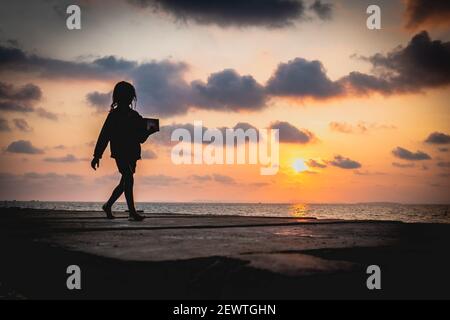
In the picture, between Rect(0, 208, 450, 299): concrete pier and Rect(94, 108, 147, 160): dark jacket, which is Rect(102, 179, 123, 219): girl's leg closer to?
Rect(94, 108, 147, 160): dark jacket

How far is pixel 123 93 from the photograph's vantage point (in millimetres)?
7863

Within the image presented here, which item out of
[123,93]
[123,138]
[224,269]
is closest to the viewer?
[224,269]

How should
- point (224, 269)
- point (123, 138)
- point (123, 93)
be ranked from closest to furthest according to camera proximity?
point (224, 269), point (123, 138), point (123, 93)

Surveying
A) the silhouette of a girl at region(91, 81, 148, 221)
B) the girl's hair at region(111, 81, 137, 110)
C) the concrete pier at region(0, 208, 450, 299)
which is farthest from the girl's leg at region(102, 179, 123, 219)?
the concrete pier at region(0, 208, 450, 299)

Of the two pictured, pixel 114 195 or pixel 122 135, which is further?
pixel 114 195

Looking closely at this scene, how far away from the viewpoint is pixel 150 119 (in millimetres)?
7738

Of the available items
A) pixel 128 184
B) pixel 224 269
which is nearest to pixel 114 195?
pixel 128 184

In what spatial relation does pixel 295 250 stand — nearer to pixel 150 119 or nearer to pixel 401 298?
pixel 401 298

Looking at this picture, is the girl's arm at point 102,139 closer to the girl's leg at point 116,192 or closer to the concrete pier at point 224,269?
the girl's leg at point 116,192

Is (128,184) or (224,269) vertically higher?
(128,184)

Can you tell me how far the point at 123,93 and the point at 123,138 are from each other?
847 millimetres

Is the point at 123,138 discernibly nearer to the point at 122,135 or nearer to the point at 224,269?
the point at 122,135

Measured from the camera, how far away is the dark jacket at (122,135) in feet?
25.3

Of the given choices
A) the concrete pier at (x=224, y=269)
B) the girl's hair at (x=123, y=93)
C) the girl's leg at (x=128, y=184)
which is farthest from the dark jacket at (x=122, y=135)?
the concrete pier at (x=224, y=269)
